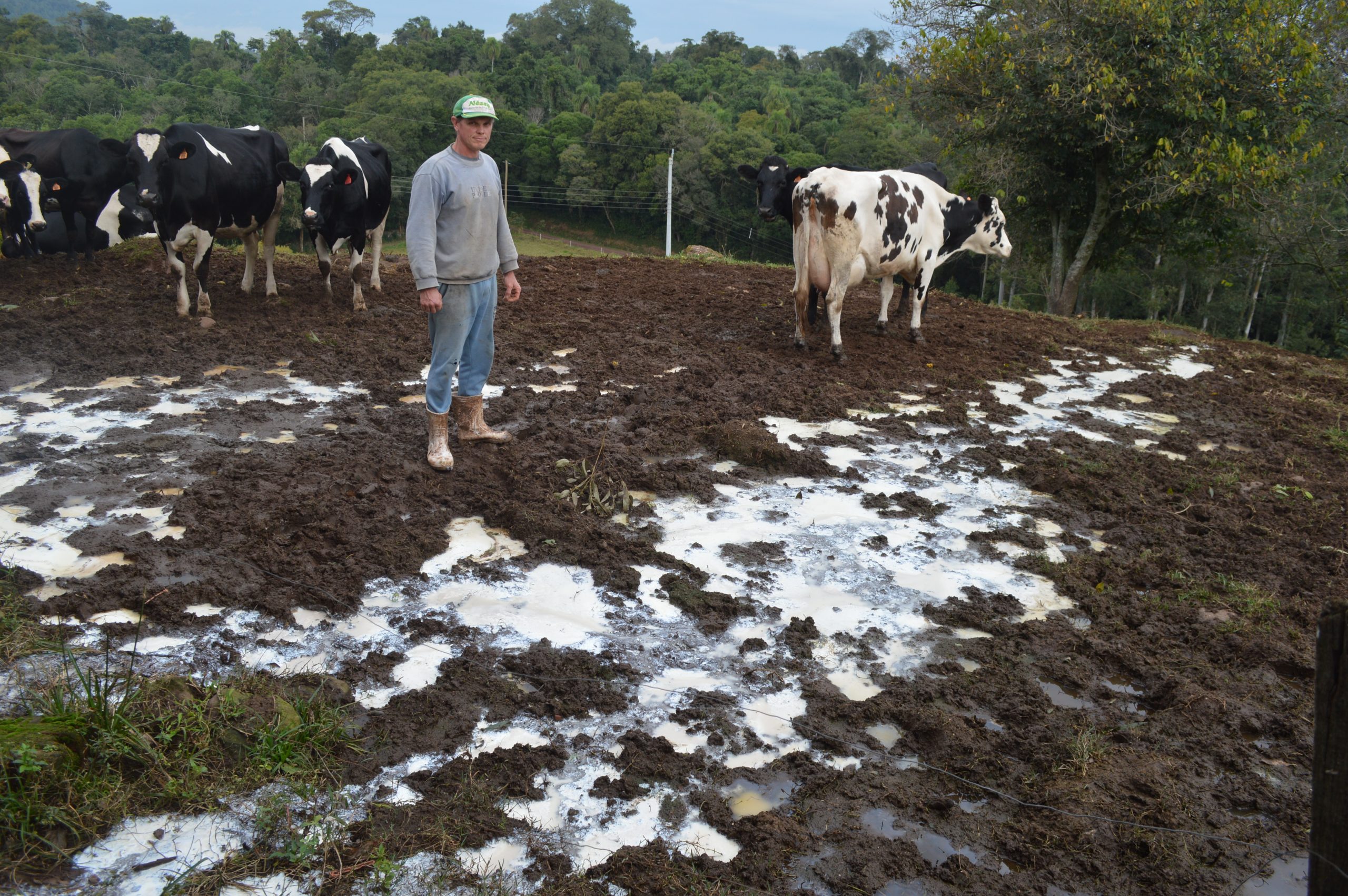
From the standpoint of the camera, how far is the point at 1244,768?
3.32 meters

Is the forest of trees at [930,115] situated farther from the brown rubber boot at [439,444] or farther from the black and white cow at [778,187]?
the brown rubber boot at [439,444]

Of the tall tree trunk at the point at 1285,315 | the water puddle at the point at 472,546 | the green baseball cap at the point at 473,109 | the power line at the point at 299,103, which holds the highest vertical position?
the power line at the point at 299,103

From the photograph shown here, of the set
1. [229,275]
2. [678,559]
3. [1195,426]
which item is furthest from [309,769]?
[229,275]

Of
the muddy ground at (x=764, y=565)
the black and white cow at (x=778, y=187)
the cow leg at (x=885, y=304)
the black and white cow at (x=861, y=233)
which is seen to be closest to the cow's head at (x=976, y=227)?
the black and white cow at (x=861, y=233)

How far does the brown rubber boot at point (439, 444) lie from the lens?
5586 mm

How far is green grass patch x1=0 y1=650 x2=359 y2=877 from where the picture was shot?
2.58 m

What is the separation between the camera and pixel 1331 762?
1899 mm

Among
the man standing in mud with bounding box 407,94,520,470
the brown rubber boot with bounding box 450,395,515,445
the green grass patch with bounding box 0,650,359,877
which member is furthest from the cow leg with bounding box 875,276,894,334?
the green grass patch with bounding box 0,650,359,877

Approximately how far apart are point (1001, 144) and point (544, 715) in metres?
15.3

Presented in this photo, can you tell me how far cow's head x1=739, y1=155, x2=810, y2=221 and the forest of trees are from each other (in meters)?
4.43

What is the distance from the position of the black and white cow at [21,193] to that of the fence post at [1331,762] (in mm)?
11893

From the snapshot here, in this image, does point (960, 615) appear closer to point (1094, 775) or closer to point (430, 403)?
point (1094, 775)

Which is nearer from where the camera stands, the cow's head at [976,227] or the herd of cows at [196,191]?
the herd of cows at [196,191]

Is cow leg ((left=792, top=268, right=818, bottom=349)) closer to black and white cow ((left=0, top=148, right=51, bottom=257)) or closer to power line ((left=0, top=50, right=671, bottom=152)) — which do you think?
black and white cow ((left=0, top=148, right=51, bottom=257))
